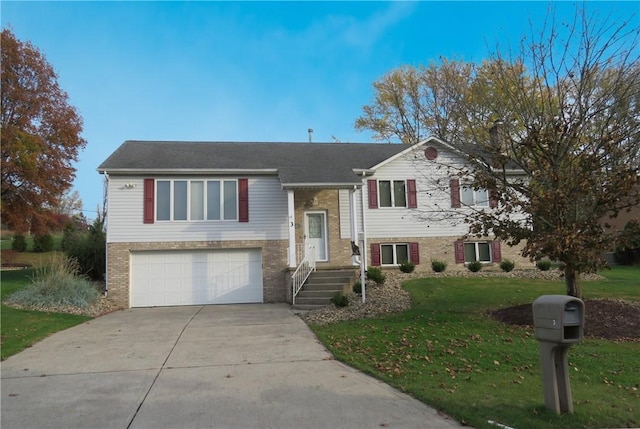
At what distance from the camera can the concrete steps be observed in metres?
13.9

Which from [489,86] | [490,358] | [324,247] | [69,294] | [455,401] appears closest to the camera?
[455,401]

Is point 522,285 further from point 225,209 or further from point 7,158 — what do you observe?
point 7,158

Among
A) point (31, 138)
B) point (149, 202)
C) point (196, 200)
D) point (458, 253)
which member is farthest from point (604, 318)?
point (31, 138)

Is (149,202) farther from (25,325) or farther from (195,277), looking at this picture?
(25,325)

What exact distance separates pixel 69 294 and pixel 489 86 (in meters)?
13.3

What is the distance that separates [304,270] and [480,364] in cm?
930

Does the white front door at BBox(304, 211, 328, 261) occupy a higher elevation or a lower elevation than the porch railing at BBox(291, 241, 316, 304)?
higher

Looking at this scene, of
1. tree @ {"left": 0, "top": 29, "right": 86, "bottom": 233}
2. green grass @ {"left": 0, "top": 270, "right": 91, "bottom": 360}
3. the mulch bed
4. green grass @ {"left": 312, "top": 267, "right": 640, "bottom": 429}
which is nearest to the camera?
green grass @ {"left": 312, "top": 267, "right": 640, "bottom": 429}

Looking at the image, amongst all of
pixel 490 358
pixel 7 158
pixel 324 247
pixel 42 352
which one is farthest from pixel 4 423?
pixel 7 158

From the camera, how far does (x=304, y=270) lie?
15.6 meters

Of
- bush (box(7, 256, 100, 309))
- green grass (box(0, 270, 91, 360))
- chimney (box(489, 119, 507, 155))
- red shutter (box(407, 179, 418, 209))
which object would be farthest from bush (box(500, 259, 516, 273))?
bush (box(7, 256, 100, 309))

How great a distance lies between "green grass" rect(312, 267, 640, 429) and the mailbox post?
0.57 ft

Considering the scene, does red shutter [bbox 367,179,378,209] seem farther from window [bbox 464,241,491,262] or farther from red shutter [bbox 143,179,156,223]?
red shutter [bbox 143,179,156,223]

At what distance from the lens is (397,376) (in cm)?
626
